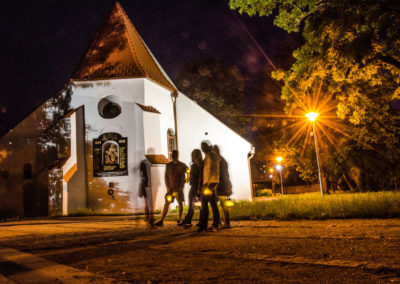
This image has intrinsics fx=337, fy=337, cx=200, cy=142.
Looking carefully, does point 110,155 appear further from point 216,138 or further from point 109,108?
point 216,138

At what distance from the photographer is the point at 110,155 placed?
16.3 meters

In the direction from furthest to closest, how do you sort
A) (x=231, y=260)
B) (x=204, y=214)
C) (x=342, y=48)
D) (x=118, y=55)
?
(x=118, y=55)
(x=342, y=48)
(x=204, y=214)
(x=231, y=260)

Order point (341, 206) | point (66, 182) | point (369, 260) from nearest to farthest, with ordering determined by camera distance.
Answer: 1. point (369, 260)
2. point (341, 206)
3. point (66, 182)

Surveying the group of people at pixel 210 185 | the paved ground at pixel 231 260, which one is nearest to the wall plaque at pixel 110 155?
the group of people at pixel 210 185

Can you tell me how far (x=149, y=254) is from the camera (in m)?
4.55

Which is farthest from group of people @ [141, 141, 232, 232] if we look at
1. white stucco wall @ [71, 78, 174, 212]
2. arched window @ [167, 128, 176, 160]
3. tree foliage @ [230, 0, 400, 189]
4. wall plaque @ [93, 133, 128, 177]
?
arched window @ [167, 128, 176, 160]

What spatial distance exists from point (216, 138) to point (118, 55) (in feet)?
24.8

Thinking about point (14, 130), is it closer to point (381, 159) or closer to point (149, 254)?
point (149, 254)

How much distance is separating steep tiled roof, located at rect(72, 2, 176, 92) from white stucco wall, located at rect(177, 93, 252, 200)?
204cm

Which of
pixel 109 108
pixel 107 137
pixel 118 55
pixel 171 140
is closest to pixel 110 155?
pixel 107 137

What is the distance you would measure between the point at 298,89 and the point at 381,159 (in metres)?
12.8

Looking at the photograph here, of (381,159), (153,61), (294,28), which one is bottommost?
(381,159)

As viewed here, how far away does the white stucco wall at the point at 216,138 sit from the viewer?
20578 millimetres

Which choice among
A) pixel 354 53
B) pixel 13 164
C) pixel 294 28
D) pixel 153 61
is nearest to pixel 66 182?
pixel 13 164
